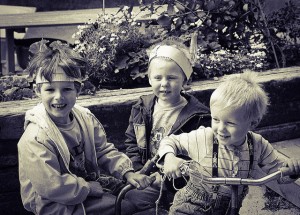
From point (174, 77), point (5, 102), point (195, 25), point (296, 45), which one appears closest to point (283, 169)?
point (174, 77)

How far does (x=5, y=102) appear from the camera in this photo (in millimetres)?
4008

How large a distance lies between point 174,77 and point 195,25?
2.11 meters

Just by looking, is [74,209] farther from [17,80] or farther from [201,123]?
[17,80]

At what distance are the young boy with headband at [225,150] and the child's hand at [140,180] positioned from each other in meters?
0.28

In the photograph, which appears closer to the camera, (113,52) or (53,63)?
(53,63)

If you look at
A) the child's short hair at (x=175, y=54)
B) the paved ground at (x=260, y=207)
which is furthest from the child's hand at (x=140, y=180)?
the paved ground at (x=260, y=207)

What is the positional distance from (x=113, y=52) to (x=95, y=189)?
184 cm

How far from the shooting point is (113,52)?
186 inches

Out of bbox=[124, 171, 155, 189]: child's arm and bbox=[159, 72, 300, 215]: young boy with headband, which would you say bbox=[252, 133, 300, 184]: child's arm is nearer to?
bbox=[159, 72, 300, 215]: young boy with headband

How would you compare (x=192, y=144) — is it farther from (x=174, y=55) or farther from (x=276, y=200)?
(x=276, y=200)

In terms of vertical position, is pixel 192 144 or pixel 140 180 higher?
pixel 192 144

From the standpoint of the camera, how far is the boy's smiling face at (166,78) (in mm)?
3531

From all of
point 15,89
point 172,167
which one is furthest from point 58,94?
point 15,89

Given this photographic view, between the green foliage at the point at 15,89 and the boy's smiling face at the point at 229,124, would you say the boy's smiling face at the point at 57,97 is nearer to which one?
the boy's smiling face at the point at 229,124
